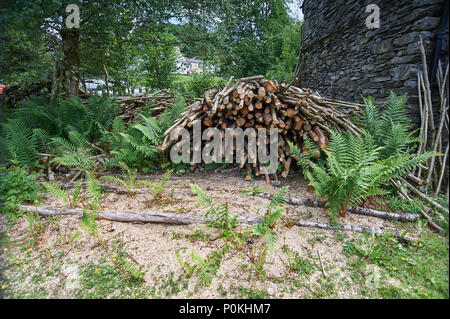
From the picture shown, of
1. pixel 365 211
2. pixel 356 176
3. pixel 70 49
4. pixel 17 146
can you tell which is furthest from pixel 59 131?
pixel 365 211

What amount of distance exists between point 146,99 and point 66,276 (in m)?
4.68

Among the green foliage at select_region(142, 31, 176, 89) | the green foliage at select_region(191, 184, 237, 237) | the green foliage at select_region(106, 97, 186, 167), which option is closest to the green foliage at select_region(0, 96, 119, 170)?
the green foliage at select_region(106, 97, 186, 167)

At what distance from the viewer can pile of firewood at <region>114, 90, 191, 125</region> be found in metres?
4.96

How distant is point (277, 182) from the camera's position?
3014 mm

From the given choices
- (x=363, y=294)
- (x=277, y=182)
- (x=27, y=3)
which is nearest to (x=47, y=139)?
(x=27, y=3)

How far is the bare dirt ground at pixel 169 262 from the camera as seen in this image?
4.66 ft

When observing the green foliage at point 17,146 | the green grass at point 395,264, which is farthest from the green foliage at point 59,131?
the green grass at point 395,264

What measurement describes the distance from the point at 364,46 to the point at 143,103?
5302mm

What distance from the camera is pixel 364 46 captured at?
3.98m

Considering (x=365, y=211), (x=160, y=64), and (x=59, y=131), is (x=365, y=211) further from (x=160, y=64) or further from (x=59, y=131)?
(x=160, y=64)

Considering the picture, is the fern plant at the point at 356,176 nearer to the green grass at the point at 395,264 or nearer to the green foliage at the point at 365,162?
the green foliage at the point at 365,162

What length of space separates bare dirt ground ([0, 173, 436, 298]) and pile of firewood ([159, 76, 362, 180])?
1145mm
